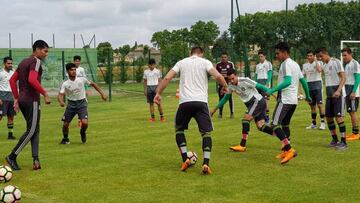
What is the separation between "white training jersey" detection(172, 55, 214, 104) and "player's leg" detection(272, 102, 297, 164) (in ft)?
5.93

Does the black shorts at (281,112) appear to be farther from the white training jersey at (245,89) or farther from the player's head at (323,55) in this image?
the player's head at (323,55)

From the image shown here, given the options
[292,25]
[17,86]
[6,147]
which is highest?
[292,25]

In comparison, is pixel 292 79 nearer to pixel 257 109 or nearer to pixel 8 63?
pixel 257 109

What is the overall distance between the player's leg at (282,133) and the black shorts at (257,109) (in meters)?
0.48

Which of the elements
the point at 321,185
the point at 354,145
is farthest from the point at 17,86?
the point at 354,145

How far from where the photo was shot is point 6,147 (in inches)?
458

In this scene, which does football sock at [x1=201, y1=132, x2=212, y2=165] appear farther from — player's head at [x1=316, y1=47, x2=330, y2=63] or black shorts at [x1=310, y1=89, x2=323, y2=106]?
black shorts at [x1=310, y1=89, x2=323, y2=106]

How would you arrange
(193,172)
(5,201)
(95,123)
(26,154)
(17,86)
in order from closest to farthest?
1. (5,201)
2. (193,172)
3. (17,86)
4. (26,154)
5. (95,123)

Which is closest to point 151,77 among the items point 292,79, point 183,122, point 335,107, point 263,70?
point 263,70

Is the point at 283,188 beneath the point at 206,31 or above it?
beneath

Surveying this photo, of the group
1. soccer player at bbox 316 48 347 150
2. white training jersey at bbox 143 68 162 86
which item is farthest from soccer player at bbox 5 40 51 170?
white training jersey at bbox 143 68 162 86

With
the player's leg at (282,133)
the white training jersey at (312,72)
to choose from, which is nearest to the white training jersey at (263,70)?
the white training jersey at (312,72)

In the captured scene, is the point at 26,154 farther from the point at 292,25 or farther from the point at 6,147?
the point at 292,25

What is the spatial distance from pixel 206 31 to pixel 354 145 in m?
67.3
